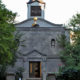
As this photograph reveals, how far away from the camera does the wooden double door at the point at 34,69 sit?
111 feet

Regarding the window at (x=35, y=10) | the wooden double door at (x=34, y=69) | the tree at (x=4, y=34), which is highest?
the window at (x=35, y=10)

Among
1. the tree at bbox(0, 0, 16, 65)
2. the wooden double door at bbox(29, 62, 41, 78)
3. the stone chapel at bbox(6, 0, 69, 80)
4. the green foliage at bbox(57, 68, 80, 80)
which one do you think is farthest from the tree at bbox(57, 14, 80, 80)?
the tree at bbox(0, 0, 16, 65)

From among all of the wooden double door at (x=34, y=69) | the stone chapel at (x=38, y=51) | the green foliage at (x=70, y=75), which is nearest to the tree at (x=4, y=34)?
the green foliage at (x=70, y=75)

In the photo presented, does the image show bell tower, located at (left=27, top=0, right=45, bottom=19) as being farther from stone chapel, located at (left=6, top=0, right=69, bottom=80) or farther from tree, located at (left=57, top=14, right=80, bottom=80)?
tree, located at (left=57, top=14, right=80, bottom=80)

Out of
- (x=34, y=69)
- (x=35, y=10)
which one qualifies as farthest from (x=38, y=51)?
(x=35, y=10)

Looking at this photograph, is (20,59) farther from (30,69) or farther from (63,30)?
(63,30)

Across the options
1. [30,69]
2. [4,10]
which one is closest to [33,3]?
[30,69]

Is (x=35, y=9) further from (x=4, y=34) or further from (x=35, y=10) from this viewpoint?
(x=4, y=34)

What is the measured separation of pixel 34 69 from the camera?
34438mm

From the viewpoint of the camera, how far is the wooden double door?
1335 inches

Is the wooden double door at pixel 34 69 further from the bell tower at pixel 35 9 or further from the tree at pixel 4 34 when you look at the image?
the tree at pixel 4 34

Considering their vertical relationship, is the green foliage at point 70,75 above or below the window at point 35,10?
below

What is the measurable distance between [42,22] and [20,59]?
25.9 ft

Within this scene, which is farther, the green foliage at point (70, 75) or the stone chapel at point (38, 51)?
the stone chapel at point (38, 51)
